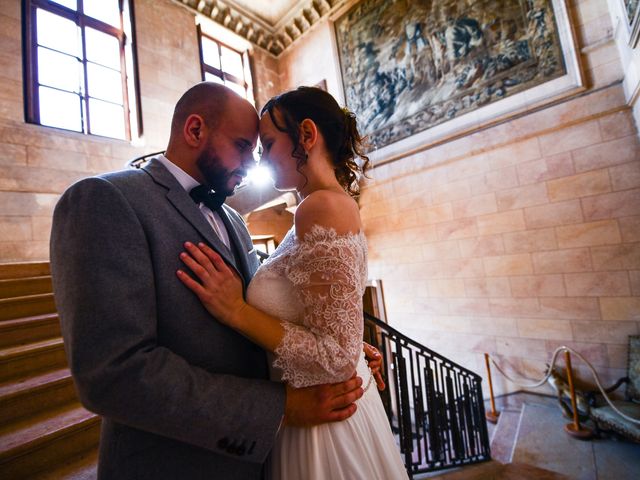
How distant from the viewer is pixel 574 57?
4.01 meters

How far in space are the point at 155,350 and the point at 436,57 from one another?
608 cm

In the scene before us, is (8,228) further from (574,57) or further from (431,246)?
(574,57)

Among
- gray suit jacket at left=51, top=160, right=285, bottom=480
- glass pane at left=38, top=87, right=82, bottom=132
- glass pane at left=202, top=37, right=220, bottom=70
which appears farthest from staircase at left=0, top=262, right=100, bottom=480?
glass pane at left=202, top=37, right=220, bottom=70

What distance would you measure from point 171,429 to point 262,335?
1.01ft

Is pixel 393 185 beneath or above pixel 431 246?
above

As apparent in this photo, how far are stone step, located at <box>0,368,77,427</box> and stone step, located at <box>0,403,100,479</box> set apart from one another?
0.05 metres

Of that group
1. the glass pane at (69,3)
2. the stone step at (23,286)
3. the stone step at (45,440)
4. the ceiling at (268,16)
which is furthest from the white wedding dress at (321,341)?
the ceiling at (268,16)

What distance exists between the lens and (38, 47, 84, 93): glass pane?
461cm

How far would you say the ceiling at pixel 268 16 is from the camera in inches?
270

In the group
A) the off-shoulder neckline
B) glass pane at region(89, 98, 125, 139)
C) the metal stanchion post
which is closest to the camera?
the off-shoulder neckline

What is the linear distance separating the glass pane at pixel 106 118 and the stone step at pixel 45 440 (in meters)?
4.68

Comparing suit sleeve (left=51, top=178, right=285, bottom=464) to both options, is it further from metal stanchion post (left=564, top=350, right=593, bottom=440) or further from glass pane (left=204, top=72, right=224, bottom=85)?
glass pane (left=204, top=72, right=224, bottom=85)

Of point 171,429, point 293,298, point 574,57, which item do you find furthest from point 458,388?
point 574,57

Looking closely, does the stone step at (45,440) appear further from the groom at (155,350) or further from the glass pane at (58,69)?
the glass pane at (58,69)
